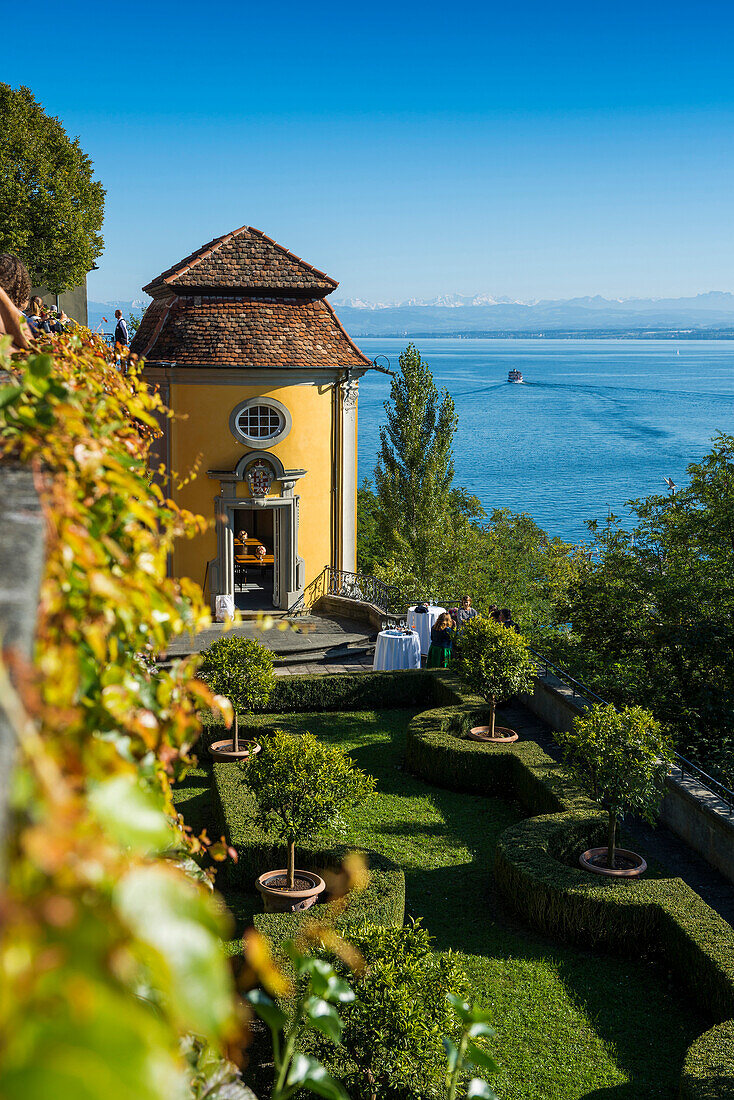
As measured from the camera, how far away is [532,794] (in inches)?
566

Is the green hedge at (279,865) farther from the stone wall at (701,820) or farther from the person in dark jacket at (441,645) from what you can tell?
the person in dark jacket at (441,645)

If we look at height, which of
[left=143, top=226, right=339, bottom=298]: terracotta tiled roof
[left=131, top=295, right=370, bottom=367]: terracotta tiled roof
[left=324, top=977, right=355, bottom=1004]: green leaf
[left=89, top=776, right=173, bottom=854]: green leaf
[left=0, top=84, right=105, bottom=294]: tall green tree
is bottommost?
[left=324, top=977, right=355, bottom=1004]: green leaf

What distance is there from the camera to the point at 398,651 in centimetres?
2047

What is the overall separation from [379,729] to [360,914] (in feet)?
27.4

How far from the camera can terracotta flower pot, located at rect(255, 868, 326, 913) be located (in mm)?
10812

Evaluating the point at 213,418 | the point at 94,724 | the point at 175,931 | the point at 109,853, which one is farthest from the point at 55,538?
the point at 213,418

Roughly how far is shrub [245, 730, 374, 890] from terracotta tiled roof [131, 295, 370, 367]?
14.4 metres

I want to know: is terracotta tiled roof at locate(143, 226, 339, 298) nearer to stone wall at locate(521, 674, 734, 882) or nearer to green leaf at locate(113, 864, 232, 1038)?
stone wall at locate(521, 674, 734, 882)

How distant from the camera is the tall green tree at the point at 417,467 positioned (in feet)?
144

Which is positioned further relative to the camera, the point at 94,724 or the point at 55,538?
the point at 94,724

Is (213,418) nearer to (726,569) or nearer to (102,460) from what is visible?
(726,569)

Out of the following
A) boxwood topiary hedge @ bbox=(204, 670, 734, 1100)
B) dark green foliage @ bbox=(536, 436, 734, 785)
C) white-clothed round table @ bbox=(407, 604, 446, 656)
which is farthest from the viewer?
white-clothed round table @ bbox=(407, 604, 446, 656)

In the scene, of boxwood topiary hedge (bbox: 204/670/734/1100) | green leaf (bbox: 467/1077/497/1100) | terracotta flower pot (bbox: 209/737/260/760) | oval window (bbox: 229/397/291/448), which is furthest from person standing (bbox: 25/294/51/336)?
oval window (bbox: 229/397/291/448)

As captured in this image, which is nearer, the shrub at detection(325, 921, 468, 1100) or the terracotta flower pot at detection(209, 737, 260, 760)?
the shrub at detection(325, 921, 468, 1100)
